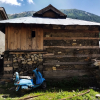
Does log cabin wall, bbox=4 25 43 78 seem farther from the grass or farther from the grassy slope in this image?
the grass

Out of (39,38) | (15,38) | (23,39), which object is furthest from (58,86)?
(15,38)

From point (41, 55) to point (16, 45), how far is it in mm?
1903

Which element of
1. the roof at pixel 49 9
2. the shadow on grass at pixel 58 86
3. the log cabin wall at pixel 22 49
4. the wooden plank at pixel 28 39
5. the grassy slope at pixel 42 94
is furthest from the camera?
the roof at pixel 49 9

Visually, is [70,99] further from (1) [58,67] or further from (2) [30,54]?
(2) [30,54]

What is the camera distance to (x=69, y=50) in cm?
662

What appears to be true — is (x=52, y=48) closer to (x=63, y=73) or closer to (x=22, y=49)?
(x=63, y=73)

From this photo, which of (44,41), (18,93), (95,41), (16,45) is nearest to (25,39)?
(16,45)

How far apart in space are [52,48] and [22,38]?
2246mm

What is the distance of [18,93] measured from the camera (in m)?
5.02

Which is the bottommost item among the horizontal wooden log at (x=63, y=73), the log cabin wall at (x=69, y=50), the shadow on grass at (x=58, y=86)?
the shadow on grass at (x=58, y=86)

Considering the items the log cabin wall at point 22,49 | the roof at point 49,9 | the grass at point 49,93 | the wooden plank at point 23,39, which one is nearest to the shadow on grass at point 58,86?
the grass at point 49,93

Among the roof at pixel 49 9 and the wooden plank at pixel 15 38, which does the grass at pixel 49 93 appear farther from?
the roof at pixel 49 9

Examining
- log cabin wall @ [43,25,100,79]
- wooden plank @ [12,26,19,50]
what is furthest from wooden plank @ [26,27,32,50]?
log cabin wall @ [43,25,100,79]

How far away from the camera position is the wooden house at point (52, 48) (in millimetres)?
6379
